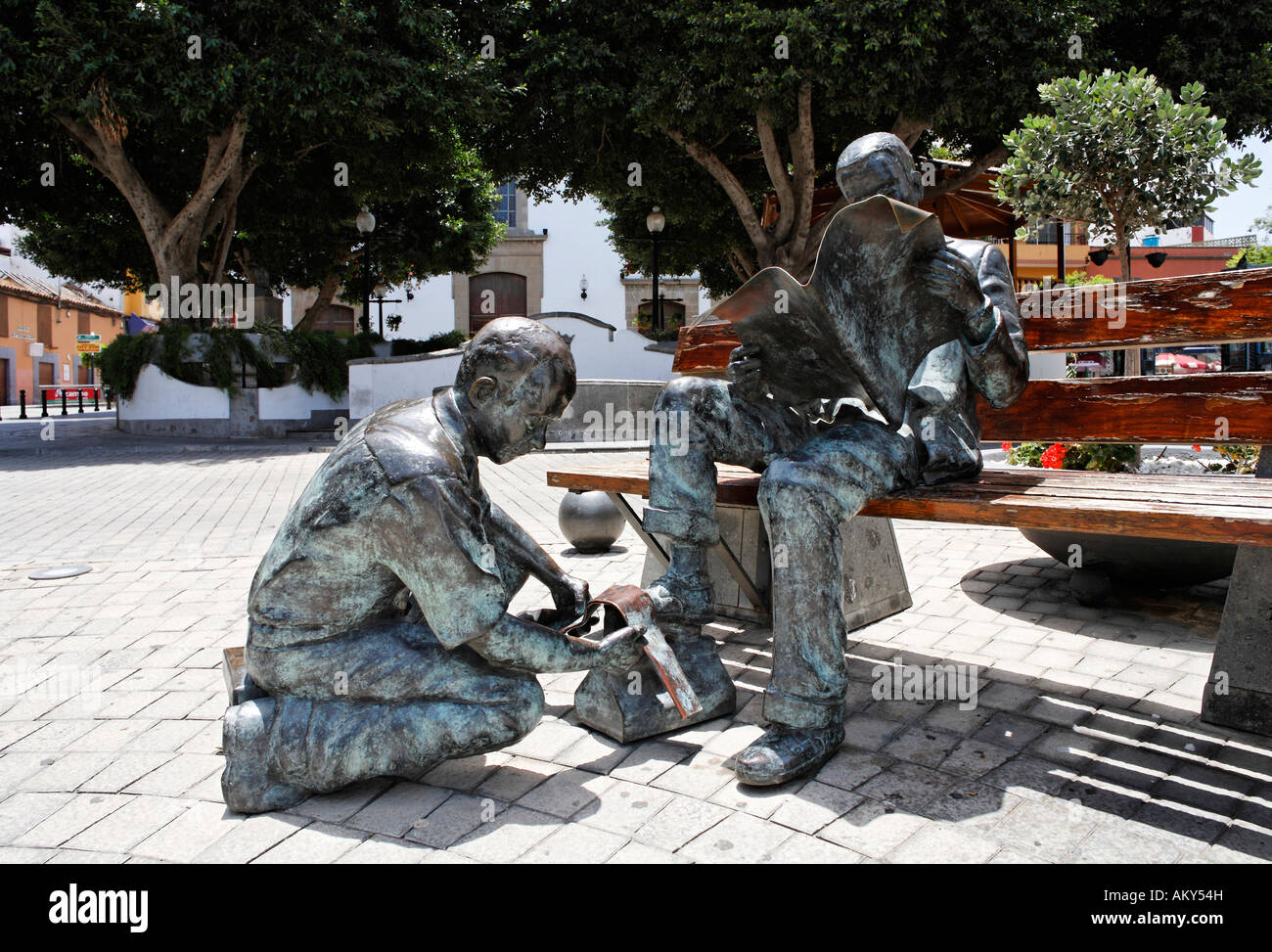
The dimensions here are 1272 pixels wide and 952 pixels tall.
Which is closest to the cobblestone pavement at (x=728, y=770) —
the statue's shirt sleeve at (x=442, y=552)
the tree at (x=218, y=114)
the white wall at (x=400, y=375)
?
the statue's shirt sleeve at (x=442, y=552)

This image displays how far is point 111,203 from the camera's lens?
61.6 feet

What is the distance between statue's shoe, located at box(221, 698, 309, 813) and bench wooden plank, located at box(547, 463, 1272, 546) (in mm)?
1579

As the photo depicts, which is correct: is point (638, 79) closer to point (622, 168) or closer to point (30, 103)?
point (622, 168)

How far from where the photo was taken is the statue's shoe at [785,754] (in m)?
2.37

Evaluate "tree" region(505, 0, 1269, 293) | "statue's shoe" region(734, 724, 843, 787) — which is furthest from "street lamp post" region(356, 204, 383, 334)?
"statue's shoe" region(734, 724, 843, 787)

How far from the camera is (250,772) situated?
232cm

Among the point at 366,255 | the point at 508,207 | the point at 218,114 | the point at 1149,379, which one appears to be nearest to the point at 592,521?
the point at 1149,379

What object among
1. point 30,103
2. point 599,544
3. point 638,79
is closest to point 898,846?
point 599,544

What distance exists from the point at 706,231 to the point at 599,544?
650 inches

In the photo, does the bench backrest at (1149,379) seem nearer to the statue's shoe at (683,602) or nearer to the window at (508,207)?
the statue's shoe at (683,602)

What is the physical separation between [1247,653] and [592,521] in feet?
12.0

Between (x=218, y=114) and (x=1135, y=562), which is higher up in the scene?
(x=218, y=114)

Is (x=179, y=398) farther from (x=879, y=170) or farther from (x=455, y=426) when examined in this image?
(x=879, y=170)

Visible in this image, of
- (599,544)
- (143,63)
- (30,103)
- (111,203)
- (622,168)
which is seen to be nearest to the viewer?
(599,544)
